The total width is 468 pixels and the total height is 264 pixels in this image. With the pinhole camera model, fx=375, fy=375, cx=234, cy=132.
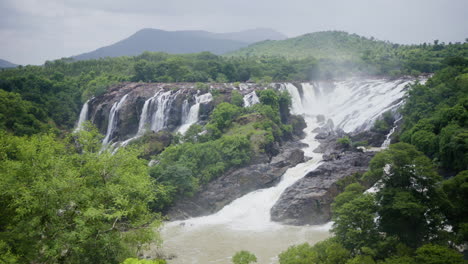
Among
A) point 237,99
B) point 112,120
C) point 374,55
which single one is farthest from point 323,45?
point 112,120

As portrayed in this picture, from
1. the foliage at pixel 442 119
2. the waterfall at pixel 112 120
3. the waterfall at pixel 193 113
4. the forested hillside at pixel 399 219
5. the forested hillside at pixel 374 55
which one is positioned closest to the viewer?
the forested hillside at pixel 399 219

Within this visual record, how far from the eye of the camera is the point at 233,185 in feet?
111

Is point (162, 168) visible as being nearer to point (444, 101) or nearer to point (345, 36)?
point (444, 101)

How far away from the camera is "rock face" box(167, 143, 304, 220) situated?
3200cm

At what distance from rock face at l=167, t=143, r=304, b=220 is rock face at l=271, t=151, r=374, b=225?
384 cm

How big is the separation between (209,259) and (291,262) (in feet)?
26.3

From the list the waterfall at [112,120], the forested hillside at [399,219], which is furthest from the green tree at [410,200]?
the waterfall at [112,120]

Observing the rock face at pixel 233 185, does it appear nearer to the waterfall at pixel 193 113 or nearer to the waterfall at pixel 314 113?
the waterfall at pixel 314 113

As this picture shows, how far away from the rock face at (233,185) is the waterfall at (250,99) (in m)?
14.1

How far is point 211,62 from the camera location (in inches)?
2825

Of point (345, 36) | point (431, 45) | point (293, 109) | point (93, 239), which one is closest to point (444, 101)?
point (293, 109)

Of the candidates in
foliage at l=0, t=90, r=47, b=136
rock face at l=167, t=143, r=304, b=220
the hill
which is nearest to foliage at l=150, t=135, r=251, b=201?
rock face at l=167, t=143, r=304, b=220

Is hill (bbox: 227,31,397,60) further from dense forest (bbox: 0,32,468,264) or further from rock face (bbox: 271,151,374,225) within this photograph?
rock face (bbox: 271,151,374,225)

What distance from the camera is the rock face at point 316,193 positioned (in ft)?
91.7
